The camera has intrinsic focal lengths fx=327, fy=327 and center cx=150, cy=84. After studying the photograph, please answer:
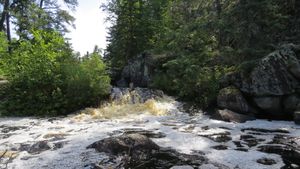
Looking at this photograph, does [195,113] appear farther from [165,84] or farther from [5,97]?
[5,97]

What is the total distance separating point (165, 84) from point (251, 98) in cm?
577

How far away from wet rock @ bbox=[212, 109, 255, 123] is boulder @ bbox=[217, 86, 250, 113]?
17.8 inches

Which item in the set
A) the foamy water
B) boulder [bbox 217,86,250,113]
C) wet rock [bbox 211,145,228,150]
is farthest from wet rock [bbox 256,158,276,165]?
boulder [bbox 217,86,250,113]

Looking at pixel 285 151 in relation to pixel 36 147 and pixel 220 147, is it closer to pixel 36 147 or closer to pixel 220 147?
pixel 220 147

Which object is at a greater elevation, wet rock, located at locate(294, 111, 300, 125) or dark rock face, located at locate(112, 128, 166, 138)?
wet rock, located at locate(294, 111, 300, 125)

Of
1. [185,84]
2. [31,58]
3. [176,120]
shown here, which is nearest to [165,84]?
[185,84]

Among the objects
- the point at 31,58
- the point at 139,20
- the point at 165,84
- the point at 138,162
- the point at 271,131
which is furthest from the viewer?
the point at 139,20

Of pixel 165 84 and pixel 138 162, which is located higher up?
pixel 165 84

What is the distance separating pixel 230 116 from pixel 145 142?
460cm

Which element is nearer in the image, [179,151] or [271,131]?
[179,151]

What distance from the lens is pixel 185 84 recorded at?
14.4 meters

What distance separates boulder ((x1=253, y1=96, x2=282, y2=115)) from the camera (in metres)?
11.1

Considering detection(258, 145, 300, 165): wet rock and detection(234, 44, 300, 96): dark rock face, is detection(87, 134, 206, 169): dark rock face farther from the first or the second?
detection(234, 44, 300, 96): dark rock face

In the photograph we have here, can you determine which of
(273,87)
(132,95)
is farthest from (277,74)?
(132,95)
